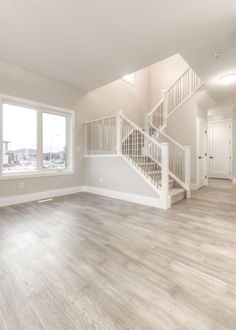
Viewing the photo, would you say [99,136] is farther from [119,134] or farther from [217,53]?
[217,53]

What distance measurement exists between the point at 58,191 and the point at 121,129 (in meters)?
2.21

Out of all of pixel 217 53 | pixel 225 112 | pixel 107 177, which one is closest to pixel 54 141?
pixel 107 177

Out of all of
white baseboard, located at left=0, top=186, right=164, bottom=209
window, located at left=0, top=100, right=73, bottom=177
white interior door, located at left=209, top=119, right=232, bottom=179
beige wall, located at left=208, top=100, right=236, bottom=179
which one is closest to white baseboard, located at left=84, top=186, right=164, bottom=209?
white baseboard, located at left=0, top=186, right=164, bottom=209

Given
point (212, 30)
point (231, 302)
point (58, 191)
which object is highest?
point (212, 30)

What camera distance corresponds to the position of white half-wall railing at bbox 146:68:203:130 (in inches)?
209

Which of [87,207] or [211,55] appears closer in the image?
[211,55]

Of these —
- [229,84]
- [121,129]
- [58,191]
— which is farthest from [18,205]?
[229,84]

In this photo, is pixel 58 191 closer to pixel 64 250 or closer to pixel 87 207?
pixel 87 207

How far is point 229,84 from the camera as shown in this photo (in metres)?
4.33

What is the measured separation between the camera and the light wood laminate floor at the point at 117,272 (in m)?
1.10

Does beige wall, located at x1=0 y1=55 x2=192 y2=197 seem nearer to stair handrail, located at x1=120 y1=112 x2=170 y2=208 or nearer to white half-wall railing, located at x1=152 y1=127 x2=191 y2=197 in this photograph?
stair handrail, located at x1=120 y1=112 x2=170 y2=208

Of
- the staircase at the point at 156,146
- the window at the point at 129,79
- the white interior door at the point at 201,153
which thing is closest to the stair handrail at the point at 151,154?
the staircase at the point at 156,146

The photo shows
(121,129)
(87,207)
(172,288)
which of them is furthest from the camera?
(121,129)

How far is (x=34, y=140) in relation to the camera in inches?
160
